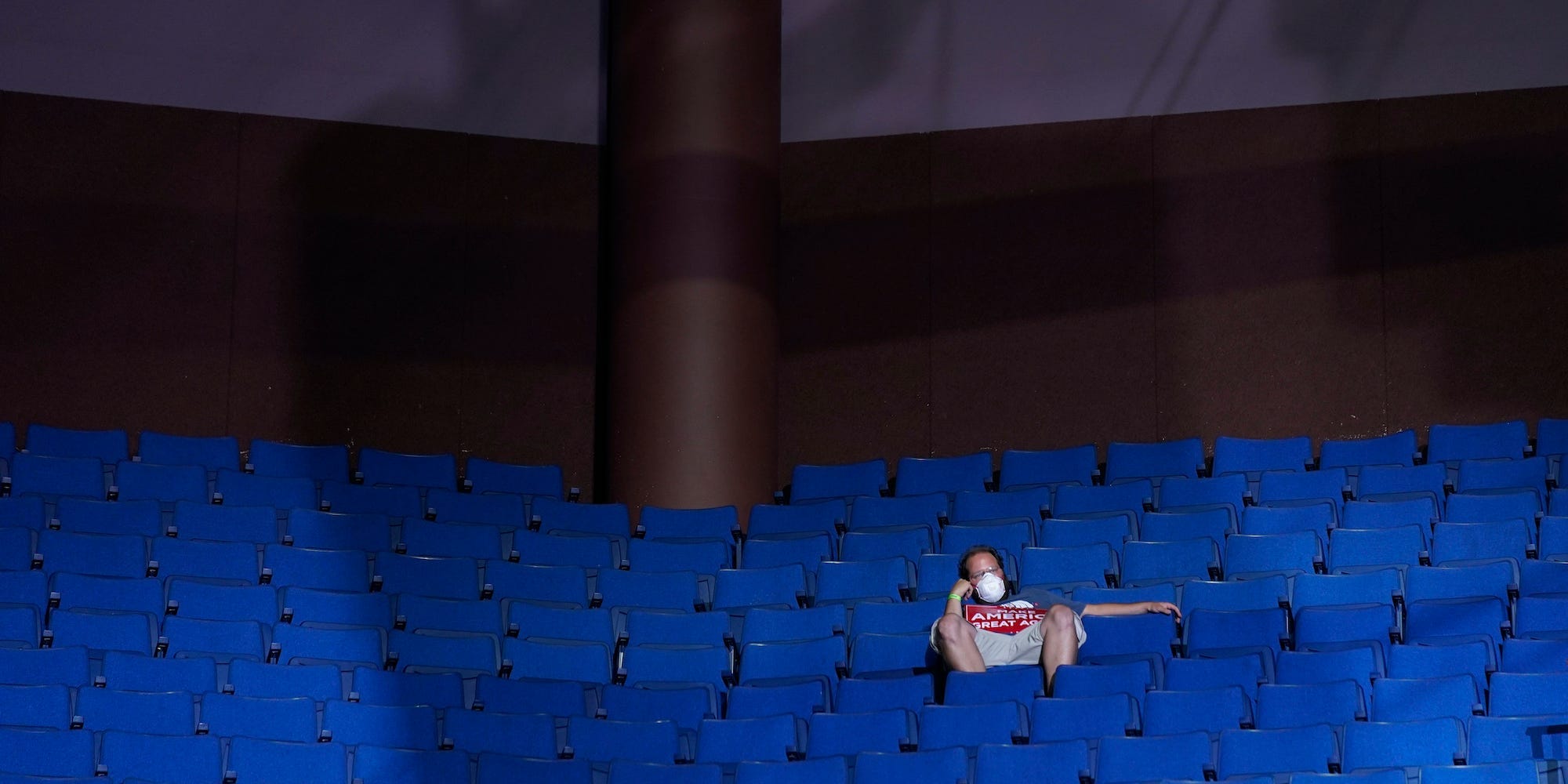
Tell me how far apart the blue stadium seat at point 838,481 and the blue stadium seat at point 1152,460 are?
79 cm

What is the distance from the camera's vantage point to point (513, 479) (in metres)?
6.04

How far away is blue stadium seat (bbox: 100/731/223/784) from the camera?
11.6 feet

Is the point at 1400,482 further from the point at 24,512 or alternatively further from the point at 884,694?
the point at 24,512

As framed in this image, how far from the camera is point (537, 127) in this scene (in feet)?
23.2

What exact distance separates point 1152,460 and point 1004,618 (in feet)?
6.04

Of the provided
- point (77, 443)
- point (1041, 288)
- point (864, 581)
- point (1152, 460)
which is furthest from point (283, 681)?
point (1041, 288)

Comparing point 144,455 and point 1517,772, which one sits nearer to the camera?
point 1517,772

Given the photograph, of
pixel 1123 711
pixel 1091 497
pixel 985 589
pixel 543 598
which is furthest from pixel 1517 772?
pixel 543 598

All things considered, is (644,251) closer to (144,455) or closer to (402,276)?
(402,276)

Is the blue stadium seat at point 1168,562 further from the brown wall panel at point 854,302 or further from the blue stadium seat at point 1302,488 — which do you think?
the brown wall panel at point 854,302

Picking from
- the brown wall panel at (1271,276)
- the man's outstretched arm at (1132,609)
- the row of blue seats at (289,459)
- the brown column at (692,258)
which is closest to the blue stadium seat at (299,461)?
the row of blue seats at (289,459)

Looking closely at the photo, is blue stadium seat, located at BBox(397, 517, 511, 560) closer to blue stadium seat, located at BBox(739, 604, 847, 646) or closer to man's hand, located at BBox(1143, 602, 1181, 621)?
blue stadium seat, located at BBox(739, 604, 847, 646)

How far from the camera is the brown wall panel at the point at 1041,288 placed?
21.8 feet

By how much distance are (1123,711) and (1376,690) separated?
56 centimetres
